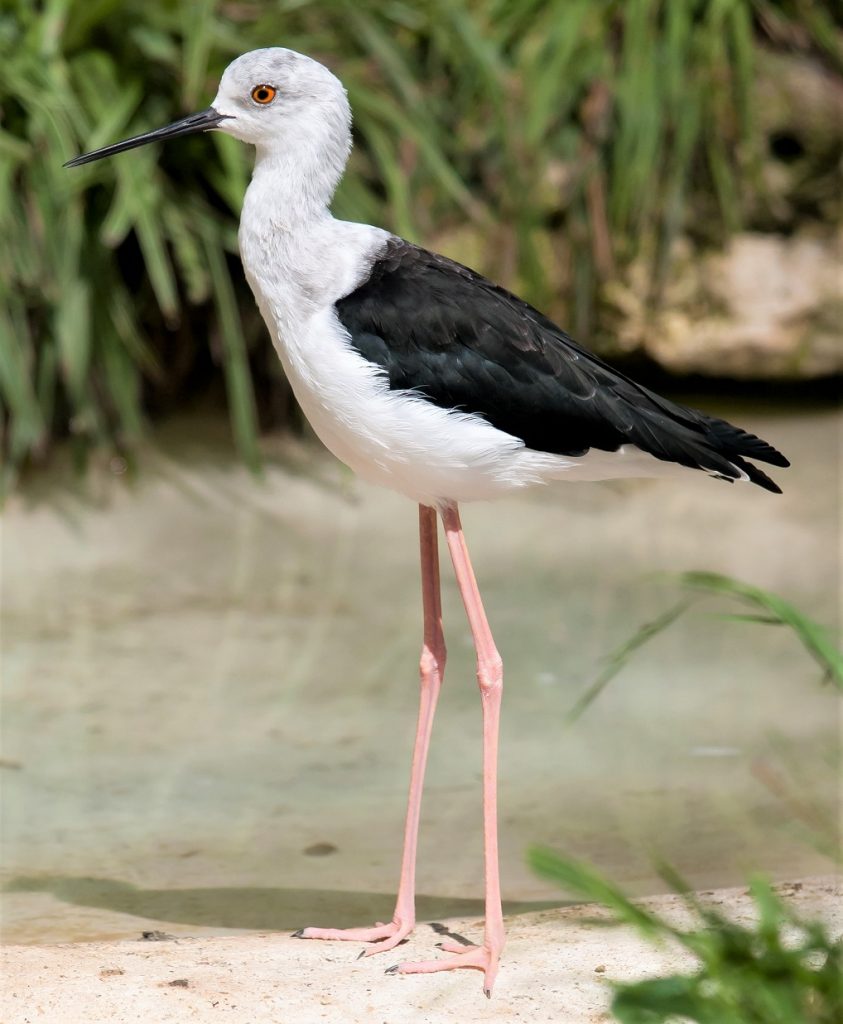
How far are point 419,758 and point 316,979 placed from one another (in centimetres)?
57

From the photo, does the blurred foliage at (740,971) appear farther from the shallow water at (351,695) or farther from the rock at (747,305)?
the rock at (747,305)

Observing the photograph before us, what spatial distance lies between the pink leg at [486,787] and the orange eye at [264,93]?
89cm

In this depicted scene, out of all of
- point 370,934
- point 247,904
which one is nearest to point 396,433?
point 370,934

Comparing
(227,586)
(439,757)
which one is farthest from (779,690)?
(227,586)

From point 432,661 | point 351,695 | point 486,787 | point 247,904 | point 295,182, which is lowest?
point 247,904

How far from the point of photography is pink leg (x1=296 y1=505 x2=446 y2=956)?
3.08 metres

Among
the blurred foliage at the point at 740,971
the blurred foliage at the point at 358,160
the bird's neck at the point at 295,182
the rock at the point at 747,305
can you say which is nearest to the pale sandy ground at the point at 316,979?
the blurred foliage at the point at 740,971

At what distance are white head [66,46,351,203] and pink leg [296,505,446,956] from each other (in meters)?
0.72

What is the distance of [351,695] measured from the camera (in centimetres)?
456

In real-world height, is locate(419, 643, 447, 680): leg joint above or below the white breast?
below

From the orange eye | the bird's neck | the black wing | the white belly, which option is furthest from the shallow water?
the orange eye

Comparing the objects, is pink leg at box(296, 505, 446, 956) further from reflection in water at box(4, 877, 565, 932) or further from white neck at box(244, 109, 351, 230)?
white neck at box(244, 109, 351, 230)

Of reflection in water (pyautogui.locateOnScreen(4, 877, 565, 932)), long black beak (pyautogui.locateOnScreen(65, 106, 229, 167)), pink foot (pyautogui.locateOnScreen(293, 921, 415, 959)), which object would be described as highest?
long black beak (pyautogui.locateOnScreen(65, 106, 229, 167))

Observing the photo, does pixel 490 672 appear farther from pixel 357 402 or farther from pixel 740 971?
pixel 740 971
